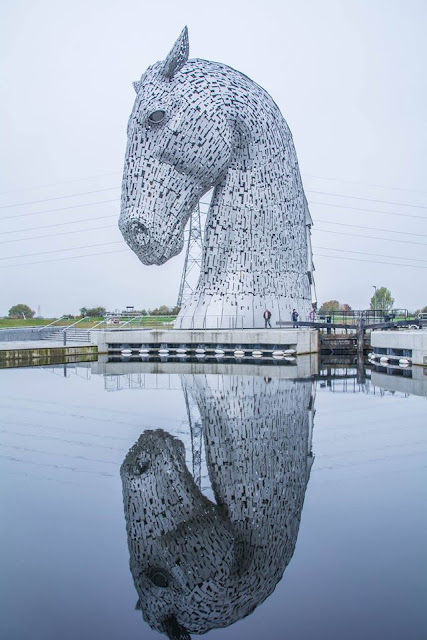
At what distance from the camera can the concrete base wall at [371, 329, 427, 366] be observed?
1352 centimetres

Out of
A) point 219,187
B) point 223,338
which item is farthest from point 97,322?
point 219,187

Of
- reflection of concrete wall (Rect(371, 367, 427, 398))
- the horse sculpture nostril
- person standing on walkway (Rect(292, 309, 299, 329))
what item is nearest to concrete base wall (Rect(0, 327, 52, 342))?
the horse sculpture nostril

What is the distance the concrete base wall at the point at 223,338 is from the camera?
16.6m

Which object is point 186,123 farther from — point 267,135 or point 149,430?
point 149,430

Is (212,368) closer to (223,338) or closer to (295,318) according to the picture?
(223,338)

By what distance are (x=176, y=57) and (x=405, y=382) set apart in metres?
10.9

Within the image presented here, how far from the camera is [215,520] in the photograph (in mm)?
3527

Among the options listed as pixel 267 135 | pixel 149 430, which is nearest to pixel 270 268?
pixel 267 135

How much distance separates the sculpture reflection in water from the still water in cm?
1

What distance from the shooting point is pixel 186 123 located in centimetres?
1565

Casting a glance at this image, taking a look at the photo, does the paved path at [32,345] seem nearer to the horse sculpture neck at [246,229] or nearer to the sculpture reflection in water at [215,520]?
the horse sculpture neck at [246,229]

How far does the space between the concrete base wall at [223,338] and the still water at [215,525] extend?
367 inches

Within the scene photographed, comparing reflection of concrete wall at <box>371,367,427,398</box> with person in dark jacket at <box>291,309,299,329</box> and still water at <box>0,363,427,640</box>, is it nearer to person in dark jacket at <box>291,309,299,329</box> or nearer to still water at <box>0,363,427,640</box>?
still water at <box>0,363,427,640</box>

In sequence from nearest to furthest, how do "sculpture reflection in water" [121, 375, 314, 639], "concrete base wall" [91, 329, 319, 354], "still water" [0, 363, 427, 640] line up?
"still water" [0, 363, 427, 640], "sculpture reflection in water" [121, 375, 314, 639], "concrete base wall" [91, 329, 319, 354]
